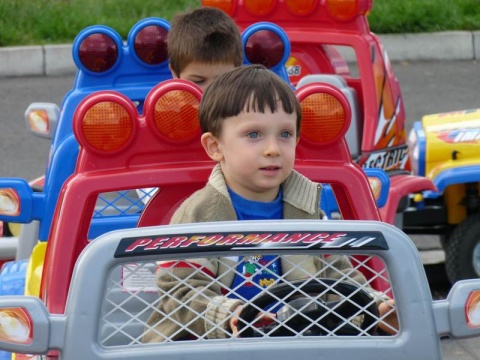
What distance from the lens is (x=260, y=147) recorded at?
3121 millimetres

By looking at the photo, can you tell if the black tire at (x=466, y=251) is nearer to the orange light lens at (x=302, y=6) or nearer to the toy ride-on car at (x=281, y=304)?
the orange light lens at (x=302, y=6)

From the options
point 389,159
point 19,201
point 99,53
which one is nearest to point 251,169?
point 19,201

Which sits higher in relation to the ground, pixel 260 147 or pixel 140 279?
pixel 260 147

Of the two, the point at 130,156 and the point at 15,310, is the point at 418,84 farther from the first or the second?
the point at 15,310

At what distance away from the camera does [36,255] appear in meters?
4.13

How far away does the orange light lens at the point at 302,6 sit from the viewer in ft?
21.7

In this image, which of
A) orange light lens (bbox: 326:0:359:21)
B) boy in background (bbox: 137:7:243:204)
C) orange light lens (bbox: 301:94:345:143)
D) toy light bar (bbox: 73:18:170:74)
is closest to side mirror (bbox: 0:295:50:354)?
orange light lens (bbox: 301:94:345:143)

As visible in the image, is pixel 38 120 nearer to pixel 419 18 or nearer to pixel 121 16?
pixel 121 16

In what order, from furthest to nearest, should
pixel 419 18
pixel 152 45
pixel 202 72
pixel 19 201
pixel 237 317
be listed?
1. pixel 419 18
2. pixel 152 45
3. pixel 202 72
4. pixel 19 201
5. pixel 237 317

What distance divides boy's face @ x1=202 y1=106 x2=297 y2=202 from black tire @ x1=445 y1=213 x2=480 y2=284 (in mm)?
3049

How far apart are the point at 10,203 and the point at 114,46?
39.7 inches

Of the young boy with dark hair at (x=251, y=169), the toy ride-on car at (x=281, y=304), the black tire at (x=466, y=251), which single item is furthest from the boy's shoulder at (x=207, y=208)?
the black tire at (x=466, y=251)

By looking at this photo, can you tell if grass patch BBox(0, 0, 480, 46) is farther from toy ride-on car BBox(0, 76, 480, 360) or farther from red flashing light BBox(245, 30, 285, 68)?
toy ride-on car BBox(0, 76, 480, 360)

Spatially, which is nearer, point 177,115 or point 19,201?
point 177,115
